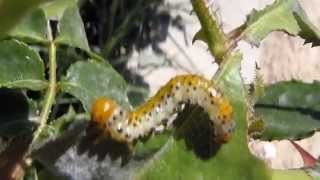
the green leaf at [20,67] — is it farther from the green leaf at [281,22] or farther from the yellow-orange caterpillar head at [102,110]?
the green leaf at [281,22]

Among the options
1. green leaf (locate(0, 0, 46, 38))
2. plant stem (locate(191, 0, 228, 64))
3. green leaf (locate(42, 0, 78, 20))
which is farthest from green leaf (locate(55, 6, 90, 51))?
green leaf (locate(0, 0, 46, 38))

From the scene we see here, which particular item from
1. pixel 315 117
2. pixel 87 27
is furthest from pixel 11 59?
pixel 87 27

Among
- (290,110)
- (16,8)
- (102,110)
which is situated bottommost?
(290,110)

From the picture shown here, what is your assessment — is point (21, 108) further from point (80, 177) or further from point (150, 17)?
point (150, 17)

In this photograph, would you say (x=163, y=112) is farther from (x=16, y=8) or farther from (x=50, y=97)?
(x=16, y=8)

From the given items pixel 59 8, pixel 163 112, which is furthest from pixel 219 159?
pixel 59 8

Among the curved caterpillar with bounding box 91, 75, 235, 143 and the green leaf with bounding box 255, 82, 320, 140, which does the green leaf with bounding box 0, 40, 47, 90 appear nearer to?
the curved caterpillar with bounding box 91, 75, 235, 143
